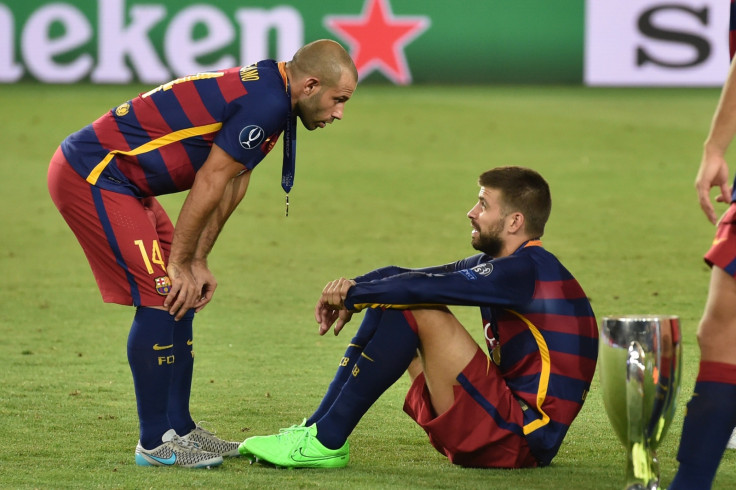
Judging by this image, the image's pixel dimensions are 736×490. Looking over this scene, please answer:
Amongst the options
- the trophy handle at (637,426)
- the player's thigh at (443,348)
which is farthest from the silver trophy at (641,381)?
the player's thigh at (443,348)

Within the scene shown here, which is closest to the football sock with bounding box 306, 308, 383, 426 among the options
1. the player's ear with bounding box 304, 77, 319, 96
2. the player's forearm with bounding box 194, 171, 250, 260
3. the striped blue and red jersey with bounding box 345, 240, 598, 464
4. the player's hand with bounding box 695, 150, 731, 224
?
the striped blue and red jersey with bounding box 345, 240, 598, 464

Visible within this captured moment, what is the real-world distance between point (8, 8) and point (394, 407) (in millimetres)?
10473

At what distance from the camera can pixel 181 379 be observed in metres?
4.06

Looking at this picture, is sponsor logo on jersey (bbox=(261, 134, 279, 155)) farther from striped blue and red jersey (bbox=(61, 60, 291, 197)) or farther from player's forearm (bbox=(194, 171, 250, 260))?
player's forearm (bbox=(194, 171, 250, 260))

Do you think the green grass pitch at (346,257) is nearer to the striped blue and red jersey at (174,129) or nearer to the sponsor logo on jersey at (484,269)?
the sponsor logo on jersey at (484,269)

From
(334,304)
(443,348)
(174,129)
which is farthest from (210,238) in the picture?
(443,348)

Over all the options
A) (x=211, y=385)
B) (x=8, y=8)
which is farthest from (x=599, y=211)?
(x=8, y=8)

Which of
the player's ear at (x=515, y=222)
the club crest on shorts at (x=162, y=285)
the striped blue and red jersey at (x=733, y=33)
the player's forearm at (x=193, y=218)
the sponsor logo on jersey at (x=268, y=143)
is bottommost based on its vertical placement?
the club crest on shorts at (x=162, y=285)

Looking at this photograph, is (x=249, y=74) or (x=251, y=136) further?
(x=249, y=74)

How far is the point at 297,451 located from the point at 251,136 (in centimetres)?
101

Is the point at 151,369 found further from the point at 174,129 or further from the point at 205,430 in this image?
the point at 174,129

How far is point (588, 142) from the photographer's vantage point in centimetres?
1223

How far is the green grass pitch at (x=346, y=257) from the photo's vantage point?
3.87m

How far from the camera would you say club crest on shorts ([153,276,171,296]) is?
149 inches
